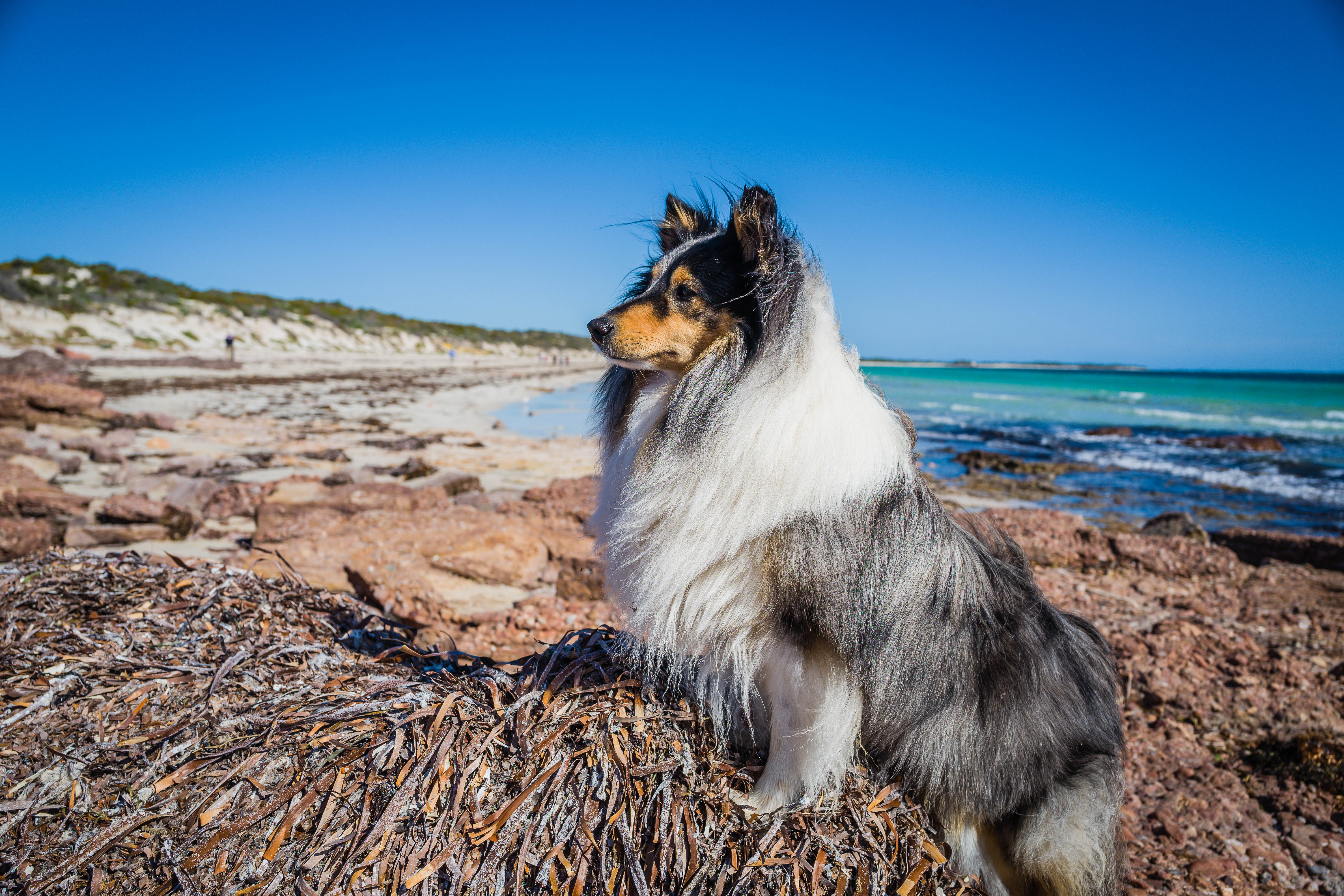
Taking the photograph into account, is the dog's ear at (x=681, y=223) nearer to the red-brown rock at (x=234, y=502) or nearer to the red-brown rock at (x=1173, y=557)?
Result: the red-brown rock at (x=234, y=502)

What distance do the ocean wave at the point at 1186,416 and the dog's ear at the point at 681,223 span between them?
3541 centimetres

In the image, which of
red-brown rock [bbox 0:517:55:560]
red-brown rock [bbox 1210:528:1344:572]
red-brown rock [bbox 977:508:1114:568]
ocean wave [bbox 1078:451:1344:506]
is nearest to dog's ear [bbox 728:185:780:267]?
red-brown rock [bbox 977:508:1114:568]

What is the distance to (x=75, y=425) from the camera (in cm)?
1100

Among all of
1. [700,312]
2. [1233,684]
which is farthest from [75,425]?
[1233,684]

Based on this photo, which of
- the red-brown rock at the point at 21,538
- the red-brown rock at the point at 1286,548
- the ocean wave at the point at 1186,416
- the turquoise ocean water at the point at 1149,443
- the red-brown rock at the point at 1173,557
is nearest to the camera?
the red-brown rock at the point at 21,538

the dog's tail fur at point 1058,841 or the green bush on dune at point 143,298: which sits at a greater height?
the green bush on dune at point 143,298

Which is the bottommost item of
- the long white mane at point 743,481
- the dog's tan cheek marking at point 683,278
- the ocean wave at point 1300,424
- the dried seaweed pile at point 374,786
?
the ocean wave at point 1300,424

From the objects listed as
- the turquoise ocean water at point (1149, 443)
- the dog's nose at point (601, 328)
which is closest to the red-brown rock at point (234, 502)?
the dog's nose at point (601, 328)

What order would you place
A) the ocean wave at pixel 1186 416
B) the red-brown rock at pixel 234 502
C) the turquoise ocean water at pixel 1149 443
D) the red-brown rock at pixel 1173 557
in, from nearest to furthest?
the red-brown rock at pixel 1173 557
the red-brown rock at pixel 234 502
the turquoise ocean water at pixel 1149 443
the ocean wave at pixel 1186 416

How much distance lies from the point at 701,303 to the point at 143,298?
1913 inches

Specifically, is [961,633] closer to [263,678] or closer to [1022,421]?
[263,678]

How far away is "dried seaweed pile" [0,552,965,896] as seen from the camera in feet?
4.91

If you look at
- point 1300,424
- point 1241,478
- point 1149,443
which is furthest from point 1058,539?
point 1300,424

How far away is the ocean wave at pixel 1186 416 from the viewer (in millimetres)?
30031
